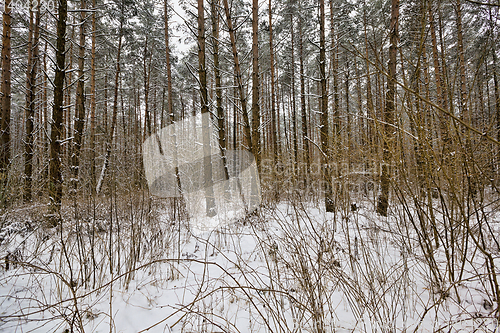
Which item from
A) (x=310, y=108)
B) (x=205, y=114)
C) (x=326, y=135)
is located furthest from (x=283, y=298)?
(x=310, y=108)

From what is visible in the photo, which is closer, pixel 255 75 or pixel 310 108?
pixel 255 75

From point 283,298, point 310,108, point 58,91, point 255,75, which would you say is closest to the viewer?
point 283,298

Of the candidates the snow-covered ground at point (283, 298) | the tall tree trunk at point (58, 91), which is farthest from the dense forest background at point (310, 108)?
the snow-covered ground at point (283, 298)

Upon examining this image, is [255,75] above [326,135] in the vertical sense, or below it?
above

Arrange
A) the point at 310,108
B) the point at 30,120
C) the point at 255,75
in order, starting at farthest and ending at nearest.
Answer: the point at 310,108 < the point at 30,120 < the point at 255,75

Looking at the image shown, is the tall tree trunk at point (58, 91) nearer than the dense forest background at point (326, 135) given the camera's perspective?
No

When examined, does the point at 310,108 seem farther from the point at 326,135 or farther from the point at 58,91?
the point at 58,91

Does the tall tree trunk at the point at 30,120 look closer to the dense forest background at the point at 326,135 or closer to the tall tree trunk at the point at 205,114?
the dense forest background at the point at 326,135

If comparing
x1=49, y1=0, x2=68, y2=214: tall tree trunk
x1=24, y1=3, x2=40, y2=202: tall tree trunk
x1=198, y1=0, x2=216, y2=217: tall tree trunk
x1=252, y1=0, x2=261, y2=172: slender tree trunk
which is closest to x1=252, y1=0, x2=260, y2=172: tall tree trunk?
x1=252, y1=0, x2=261, y2=172: slender tree trunk

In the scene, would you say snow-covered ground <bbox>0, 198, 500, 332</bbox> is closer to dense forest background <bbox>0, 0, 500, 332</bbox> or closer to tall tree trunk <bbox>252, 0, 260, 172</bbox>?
dense forest background <bbox>0, 0, 500, 332</bbox>

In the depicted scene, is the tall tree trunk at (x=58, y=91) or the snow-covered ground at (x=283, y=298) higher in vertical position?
the tall tree trunk at (x=58, y=91)

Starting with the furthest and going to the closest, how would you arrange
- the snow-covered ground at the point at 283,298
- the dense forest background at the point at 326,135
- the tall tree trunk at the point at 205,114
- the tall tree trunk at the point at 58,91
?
the tall tree trunk at the point at 205,114
the tall tree trunk at the point at 58,91
the dense forest background at the point at 326,135
the snow-covered ground at the point at 283,298

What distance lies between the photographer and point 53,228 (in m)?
4.43

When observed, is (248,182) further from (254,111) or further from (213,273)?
(213,273)
